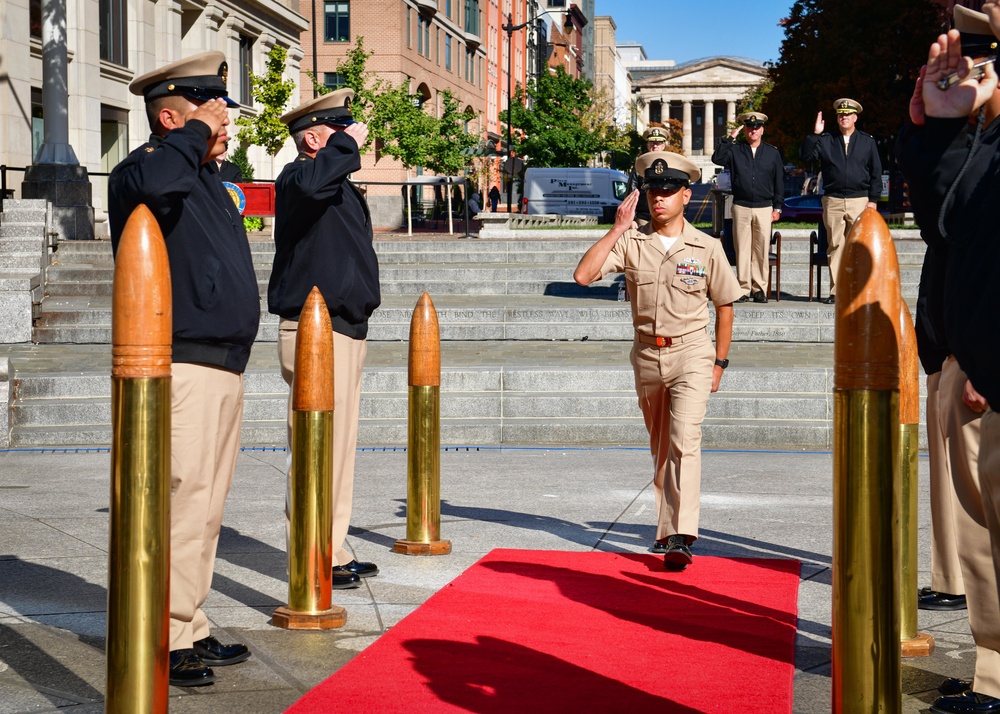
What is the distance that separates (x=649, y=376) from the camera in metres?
6.79

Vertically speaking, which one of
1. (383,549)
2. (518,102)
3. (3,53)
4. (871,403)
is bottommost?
(383,549)

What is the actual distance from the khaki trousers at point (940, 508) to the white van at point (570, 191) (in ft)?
135

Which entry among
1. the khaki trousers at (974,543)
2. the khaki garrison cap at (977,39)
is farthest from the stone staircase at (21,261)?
the khaki garrison cap at (977,39)

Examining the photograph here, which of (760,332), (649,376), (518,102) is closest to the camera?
(649,376)

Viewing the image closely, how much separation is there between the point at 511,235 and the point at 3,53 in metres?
11.8

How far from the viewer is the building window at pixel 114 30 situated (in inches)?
1331

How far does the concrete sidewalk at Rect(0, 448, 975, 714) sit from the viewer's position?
15.3 feet

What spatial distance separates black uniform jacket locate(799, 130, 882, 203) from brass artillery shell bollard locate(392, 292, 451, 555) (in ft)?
29.3

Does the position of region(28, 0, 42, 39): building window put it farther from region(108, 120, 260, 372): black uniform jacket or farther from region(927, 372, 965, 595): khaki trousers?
region(927, 372, 965, 595): khaki trousers

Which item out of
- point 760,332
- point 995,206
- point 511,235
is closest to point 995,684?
point 995,206

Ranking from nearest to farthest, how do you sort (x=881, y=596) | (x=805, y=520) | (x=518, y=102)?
1. (x=881, y=596)
2. (x=805, y=520)
3. (x=518, y=102)

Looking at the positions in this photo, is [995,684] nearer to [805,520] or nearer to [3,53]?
[805,520]

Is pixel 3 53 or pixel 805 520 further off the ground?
pixel 3 53

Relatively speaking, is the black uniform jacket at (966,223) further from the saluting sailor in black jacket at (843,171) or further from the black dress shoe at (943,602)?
the saluting sailor in black jacket at (843,171)
